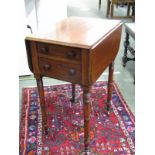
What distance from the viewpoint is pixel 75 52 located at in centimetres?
129

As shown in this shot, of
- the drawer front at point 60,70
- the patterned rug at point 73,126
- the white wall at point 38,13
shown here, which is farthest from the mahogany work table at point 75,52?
the white wall at point 38,13

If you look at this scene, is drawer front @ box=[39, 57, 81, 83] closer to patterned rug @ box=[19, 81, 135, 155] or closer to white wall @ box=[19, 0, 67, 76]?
patterned rug @ box=[19, 81, 135, 155]

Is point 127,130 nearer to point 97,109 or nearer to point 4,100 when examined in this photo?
point 97,109

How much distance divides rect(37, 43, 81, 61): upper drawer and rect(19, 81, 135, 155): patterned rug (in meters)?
0.73

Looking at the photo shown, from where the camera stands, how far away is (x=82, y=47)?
1247mm

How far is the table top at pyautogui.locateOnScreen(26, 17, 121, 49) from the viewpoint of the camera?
130 cm

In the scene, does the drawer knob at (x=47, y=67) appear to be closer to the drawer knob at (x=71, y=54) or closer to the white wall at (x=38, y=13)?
the drawer knob at (x=71, y=54)

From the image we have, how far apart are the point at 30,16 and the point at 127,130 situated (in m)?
1.70

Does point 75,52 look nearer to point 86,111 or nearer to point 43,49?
point 43,49

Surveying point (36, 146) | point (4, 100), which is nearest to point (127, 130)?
point (36, 146)

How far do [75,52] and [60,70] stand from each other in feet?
0.58

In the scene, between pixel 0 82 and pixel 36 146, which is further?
pixel 36 146

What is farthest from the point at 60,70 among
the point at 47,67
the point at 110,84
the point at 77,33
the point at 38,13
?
the point at 38,13
